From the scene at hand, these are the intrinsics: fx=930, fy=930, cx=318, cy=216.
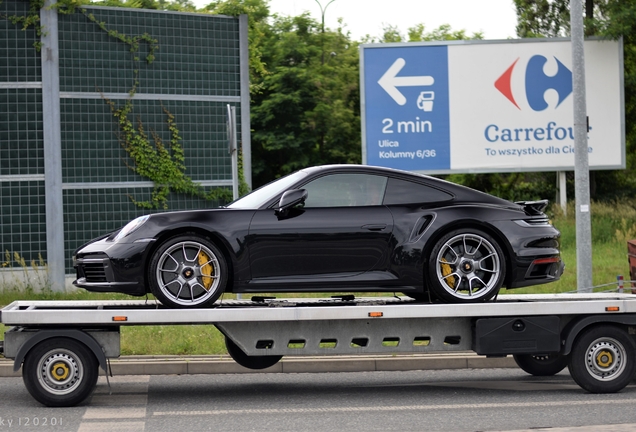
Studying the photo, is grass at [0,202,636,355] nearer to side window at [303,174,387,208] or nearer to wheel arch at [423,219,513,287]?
side window at [303,174,387,208]

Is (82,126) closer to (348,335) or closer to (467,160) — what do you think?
(467,160)

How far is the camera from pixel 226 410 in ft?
26.5

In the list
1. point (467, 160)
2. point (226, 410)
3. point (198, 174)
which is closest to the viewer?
point (226, 410)

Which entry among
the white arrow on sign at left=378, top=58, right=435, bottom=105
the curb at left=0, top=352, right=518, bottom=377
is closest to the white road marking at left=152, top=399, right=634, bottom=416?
the curb at left=0, top=352, right=518, bottom=377

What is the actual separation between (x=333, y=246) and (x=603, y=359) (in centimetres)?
282

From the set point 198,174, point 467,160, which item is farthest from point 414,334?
point 467,160

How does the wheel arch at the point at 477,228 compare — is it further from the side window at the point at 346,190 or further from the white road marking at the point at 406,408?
the white road marking at the point at 406,408

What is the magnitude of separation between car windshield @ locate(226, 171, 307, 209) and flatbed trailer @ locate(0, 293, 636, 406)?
3.13ft

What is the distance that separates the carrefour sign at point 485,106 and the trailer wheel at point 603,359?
13.4 m

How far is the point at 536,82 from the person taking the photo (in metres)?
22.4

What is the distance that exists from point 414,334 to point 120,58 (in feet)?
39.2

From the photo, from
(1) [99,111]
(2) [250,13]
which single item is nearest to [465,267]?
(1) [99,111]

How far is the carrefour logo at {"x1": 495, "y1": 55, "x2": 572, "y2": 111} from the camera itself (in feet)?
73.5

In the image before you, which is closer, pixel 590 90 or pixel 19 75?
pixel 19 75
